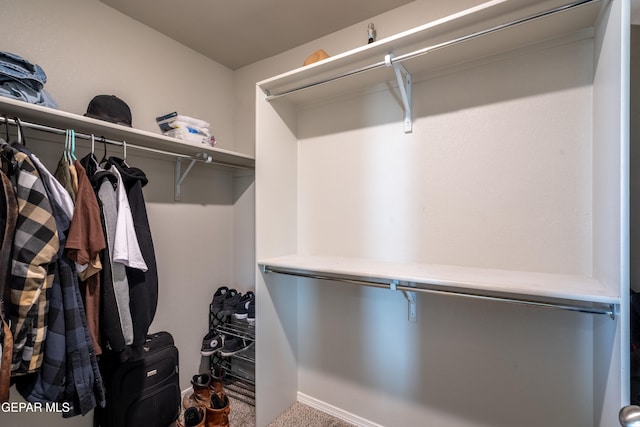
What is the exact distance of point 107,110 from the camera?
1369 mm

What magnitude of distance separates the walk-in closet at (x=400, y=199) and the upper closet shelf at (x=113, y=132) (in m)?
0.01

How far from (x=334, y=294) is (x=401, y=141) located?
3.20 ft

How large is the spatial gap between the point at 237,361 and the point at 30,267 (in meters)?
1.47

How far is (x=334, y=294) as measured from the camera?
1791mm

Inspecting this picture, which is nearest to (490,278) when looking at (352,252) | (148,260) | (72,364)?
(352,252)

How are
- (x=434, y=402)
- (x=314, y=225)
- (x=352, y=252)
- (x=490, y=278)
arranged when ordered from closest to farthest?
(x=490, y=278) → (x=434, y=402) → (x=352, y=252) → (x=314, y=225)

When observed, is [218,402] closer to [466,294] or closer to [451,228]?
[466,294]

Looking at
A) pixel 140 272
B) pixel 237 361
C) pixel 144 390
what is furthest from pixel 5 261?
pixel 237 361

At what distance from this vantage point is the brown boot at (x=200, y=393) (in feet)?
5.76

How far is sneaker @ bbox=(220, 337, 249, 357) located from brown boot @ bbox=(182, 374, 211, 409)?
0.17 m

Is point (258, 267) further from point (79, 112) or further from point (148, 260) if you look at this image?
point (79, 112)

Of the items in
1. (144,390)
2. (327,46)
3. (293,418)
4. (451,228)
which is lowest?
(293,418)

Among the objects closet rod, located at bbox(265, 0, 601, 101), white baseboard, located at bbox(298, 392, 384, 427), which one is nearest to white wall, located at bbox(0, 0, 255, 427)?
white baseboard, located at bbox(298, 392, 384, 427)

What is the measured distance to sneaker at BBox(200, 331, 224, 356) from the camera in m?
1.97
